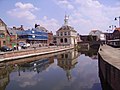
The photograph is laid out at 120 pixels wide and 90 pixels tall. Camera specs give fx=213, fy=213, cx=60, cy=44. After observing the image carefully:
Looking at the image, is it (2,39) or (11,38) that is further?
(11,38)

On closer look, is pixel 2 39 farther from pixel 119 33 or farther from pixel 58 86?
pixel 119 33

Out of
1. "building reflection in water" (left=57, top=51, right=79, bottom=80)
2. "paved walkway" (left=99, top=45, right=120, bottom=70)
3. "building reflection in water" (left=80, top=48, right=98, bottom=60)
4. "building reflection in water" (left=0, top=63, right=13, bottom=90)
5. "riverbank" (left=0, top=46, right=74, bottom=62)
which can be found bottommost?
"building reflection in water" (left=80, top=48, right=98, bottom=60)

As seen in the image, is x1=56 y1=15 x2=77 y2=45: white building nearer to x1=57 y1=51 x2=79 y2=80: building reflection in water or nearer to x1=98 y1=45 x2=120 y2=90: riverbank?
x1=57 y1=51 x2=79 y2=80: building reflection in water

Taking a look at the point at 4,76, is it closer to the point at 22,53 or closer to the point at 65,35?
the point at 22,53

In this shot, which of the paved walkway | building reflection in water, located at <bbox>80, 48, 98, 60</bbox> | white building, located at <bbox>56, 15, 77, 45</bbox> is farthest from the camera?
white building, located at <bbox>56, 15, 77, 45</bbox>

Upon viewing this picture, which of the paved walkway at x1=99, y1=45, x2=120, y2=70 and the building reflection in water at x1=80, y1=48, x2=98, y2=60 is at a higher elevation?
the paved walkway at x1=99, y1=45, x2=120, y2=70

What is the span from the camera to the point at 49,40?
126250 millimetres

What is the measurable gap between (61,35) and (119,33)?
32.1 m

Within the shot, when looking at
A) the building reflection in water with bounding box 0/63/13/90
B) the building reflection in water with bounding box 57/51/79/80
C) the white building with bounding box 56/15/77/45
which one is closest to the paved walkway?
the building reflection in water with bounding box 57/51/79/80

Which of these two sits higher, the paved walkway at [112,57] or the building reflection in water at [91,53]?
the paved walkway at [112,57]

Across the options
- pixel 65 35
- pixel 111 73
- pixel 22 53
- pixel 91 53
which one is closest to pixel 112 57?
pixel 111 73

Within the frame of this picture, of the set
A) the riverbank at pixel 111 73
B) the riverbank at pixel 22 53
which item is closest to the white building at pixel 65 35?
the riverbank at pixel 22 53

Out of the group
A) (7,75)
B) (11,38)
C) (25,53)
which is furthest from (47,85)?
(11,38)

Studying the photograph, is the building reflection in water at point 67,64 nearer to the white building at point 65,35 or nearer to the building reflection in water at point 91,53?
the building reflection in water at point 91,53
